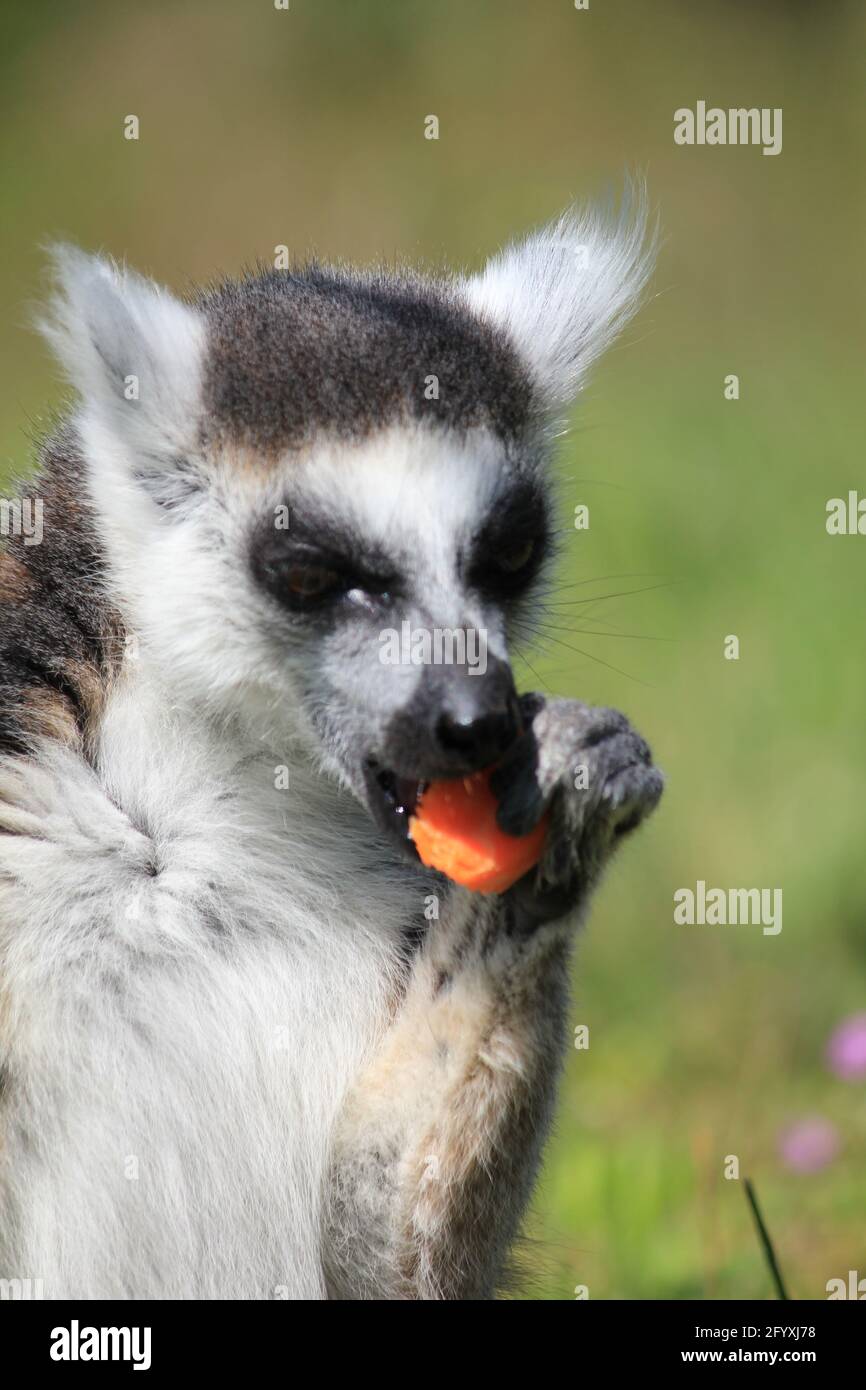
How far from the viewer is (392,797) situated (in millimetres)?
4227

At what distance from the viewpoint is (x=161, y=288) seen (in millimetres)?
5012

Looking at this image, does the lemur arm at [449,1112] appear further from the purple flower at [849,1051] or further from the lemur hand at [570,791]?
the purple flower at [849,1051]

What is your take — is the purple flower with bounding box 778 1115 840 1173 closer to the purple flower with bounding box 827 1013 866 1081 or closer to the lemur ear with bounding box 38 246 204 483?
the purple flower with bounding box 827 1013 866 1081

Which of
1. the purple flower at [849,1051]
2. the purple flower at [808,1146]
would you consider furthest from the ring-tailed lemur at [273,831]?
the purple flower at [849,1051]

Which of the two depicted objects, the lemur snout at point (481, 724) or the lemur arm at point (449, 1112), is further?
the lemur arm at point (449, 1112)

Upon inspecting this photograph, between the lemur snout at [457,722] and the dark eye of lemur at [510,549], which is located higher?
the dark eye of lemur at [510,549]

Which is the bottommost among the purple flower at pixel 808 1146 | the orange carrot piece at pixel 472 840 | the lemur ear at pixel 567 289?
the purple flower at pixel 808 1146

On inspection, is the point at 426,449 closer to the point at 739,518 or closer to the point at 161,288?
the point at 161,288

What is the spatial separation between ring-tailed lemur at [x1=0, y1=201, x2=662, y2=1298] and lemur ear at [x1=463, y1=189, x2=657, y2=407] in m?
0.61

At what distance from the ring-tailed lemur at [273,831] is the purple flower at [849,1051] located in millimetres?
2423

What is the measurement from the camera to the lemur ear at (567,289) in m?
5.21

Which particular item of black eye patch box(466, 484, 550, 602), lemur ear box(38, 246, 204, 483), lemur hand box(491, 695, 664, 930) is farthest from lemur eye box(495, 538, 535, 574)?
lemur ear box(38, 246, 204, 483)

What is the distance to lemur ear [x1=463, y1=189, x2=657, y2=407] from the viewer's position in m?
5.21

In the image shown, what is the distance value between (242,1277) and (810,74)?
15.2 meters
